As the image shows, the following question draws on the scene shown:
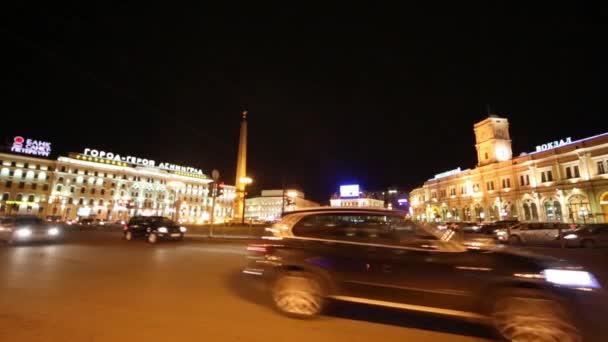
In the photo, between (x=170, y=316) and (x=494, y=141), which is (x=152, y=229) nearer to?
(x=170, y=316)

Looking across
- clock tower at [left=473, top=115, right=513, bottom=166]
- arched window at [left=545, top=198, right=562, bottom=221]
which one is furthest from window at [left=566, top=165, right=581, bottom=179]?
clock tower at [left=473, top=115, right=513, bottom=166]

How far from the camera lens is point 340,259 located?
4766mm

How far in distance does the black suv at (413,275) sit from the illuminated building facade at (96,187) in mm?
58103

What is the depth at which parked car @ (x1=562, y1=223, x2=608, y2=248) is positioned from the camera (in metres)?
17.2

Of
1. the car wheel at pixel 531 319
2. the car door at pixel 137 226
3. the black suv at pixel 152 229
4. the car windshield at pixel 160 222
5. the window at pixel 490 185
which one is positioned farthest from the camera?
the window at pixel 490 185

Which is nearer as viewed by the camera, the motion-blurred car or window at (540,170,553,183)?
the motion-blurred car

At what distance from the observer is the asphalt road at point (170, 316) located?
161 inches

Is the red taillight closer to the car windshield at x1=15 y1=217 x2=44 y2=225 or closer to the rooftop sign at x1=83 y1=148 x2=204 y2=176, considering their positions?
the car windshield at x1=15 y1=217 x2=44 y2=225

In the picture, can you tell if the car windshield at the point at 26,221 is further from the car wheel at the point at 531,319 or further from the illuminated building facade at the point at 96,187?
the illuminated building facade at the point at 96,187

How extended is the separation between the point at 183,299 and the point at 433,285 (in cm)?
446

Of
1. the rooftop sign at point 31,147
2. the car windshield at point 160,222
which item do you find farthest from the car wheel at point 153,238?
the rooftop sign at point 31,147

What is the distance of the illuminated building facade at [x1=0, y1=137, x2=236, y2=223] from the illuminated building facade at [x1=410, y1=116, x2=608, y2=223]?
52527 millimetres

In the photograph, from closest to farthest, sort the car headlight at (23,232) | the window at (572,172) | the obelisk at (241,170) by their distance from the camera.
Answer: the car headlight at (23,232)
the obelisk at (241,170)
the window at (572,172)

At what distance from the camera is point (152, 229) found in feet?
57.7
